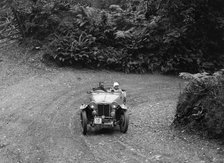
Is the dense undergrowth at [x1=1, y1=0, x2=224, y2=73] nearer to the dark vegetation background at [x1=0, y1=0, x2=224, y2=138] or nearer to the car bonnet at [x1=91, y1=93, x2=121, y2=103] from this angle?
the dark vegetation background at [x1=0, y1=0, x2=224, y2=138]

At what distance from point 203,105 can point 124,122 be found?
252 centimetres

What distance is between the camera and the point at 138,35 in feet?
74.7

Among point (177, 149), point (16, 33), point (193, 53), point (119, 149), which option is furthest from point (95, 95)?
point (16, 33)

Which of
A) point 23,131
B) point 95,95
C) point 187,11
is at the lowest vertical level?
point 23,131

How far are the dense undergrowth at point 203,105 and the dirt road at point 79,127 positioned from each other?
0.42 m

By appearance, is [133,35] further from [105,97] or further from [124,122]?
[124,122]

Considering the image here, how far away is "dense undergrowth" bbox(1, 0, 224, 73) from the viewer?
70.4ft

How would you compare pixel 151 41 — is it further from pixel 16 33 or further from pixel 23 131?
pixel 23 131

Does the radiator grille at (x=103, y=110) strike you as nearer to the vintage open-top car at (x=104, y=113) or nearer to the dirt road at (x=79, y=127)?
the vintage open-top car at (x=104, y=113)

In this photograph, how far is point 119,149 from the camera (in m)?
11.3

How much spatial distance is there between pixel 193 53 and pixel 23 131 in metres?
11.6

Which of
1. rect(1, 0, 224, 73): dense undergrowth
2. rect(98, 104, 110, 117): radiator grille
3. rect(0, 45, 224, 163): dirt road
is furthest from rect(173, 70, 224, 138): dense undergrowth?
rect(1, 0, 224, 73): dense undergrowth

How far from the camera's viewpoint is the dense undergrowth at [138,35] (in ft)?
70.4

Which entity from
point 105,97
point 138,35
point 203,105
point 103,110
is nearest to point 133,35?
point 138,35
